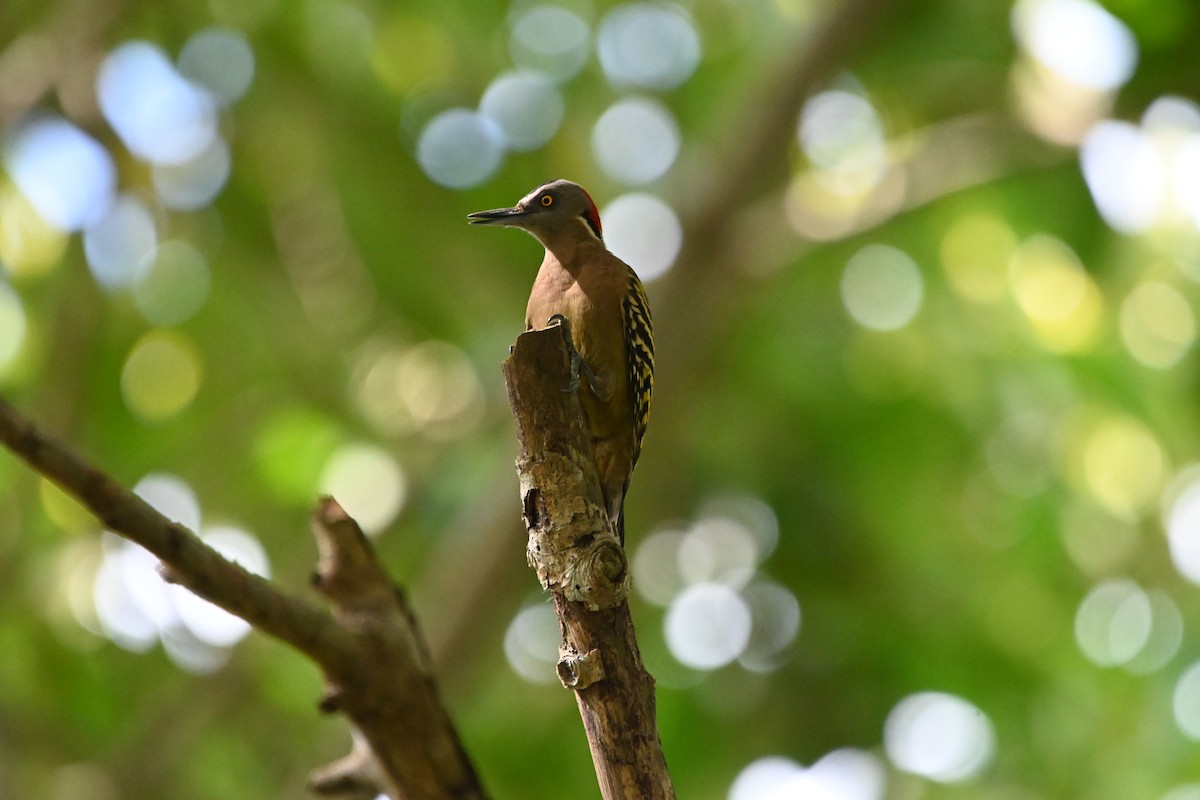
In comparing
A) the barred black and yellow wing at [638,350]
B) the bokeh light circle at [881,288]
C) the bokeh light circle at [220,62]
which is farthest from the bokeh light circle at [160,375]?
the barred black and yellow wing at [638,350]

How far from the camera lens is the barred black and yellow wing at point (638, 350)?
575 cm

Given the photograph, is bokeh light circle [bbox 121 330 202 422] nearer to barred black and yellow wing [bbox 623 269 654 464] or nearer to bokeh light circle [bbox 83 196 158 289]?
bokeh light circle [bbox 83 196 158 289]

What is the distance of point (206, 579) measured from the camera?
12.8 feet

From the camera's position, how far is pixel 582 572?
3877mm

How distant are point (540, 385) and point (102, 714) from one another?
9.17 m

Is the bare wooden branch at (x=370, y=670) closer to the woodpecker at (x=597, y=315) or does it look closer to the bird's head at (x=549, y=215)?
the woodpecker at (x=597, y=315)

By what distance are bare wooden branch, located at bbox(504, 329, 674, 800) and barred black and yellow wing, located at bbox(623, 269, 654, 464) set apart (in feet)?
4.92

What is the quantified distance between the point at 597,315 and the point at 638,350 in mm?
292

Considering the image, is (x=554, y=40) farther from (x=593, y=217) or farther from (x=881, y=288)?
(x=593, y=217)

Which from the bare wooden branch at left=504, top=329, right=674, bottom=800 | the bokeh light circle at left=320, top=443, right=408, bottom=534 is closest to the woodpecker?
the bare wooden branch at left=504, top=329, right=674, bottom=800

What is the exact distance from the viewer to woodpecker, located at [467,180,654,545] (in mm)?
5648

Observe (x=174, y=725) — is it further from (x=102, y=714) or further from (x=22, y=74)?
(x=22, y=74)

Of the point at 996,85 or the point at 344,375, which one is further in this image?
the point at 344,375

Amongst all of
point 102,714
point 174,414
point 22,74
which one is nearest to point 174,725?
point 102,714
